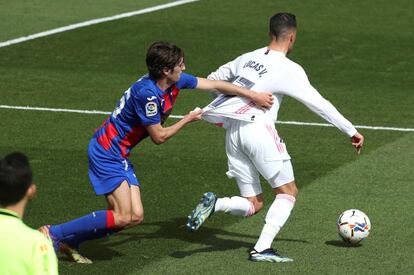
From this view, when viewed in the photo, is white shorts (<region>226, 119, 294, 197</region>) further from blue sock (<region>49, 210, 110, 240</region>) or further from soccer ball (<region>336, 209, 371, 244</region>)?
blue sock (<region>49, 210, 110, 240</region>)

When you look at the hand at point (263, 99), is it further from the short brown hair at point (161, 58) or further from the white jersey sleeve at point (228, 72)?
the short brown hair at point (161, 58)

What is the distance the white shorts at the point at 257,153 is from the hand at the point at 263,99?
22 centimetres

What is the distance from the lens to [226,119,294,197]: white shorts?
1119 cm

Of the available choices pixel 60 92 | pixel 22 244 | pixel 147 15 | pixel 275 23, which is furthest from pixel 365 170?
pixel 147 15

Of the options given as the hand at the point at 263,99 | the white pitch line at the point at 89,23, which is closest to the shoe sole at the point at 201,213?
the hand at the point at 263,99

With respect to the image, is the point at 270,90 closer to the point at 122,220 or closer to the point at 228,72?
the point at 228,72

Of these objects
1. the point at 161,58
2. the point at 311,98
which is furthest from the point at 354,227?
the point at 161,58

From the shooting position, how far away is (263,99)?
11141mm

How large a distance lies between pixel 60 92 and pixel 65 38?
4663 mm

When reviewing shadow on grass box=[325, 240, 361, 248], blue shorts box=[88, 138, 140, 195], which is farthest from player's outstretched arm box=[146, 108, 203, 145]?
shadow on grass box=[325, 240, 361, 248]

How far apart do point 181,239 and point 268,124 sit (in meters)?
1.71

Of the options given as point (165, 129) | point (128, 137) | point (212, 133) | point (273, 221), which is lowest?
point (212, 133)

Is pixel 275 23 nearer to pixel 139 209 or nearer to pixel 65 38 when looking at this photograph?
pixel 139 209

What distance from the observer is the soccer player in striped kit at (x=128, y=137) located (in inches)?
427
